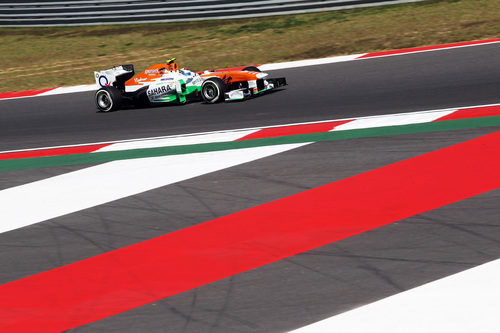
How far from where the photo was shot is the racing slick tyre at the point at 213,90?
451 inches

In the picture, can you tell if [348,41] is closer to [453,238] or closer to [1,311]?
[453,238]

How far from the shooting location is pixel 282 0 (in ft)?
59.6

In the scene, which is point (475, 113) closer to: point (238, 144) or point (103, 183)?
point (238, 144)

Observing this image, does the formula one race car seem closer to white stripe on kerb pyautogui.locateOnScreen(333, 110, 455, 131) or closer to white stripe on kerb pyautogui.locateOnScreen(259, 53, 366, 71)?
white stripe on kerb pyautogui.locateOnScreen(259, 53, 366, 71)

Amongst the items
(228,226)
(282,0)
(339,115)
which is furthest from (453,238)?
(282,0)

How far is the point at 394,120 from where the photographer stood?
29.6 feet

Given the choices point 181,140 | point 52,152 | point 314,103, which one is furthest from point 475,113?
point 52,152

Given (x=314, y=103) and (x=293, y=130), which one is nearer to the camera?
(x=293, y=130)

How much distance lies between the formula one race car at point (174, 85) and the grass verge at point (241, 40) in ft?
9.45

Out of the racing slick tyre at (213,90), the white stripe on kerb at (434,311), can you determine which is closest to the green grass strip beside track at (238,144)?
the racing slick tyre at (213,90)

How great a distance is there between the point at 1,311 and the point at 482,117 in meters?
5.78

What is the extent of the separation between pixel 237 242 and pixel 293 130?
3773 mm

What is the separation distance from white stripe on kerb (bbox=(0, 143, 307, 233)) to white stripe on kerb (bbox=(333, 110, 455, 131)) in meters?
0.90

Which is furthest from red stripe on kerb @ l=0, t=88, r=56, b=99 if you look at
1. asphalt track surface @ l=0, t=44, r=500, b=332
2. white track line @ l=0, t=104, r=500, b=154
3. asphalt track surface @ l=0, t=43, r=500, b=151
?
white track line @ l=0, t=104, r=500, b=154
